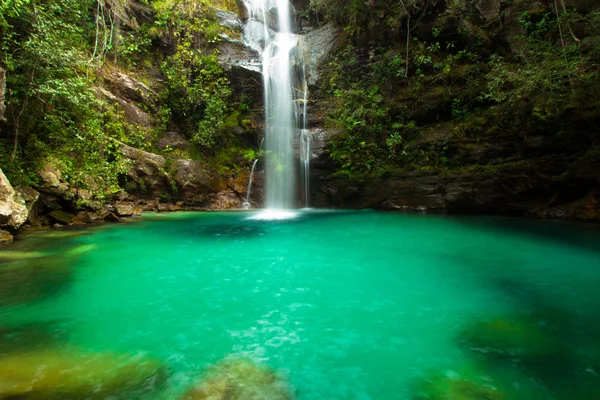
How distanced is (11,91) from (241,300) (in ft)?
28.8

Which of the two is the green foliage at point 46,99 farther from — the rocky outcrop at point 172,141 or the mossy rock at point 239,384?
the mossy rock at point 239,384

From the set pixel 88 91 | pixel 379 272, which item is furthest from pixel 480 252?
pixel 88 91

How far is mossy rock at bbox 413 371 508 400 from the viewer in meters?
2.32

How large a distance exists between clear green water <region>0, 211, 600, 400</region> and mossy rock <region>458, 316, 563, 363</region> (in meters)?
0.02

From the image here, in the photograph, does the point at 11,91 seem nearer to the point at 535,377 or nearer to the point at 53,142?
the point at 53,142

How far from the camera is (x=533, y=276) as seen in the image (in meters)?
5.13

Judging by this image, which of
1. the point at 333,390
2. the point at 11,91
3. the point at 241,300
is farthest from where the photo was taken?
the point at 11,91

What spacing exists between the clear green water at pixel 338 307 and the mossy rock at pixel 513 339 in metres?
0.02

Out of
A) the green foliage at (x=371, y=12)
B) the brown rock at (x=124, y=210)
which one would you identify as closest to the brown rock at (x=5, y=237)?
the brown rock at (x=124, y=210)

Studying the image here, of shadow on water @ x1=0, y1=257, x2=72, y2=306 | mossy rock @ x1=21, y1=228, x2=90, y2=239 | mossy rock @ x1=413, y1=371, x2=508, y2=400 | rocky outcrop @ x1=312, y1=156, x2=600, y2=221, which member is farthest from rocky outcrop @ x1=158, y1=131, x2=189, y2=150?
mossy rock @ x1=413, y1=371, x2=508, y2=400

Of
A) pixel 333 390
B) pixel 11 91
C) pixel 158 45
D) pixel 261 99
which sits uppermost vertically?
pixel 158 45

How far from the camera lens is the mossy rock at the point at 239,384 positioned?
7.64ft

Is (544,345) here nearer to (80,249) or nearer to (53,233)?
(80,249)

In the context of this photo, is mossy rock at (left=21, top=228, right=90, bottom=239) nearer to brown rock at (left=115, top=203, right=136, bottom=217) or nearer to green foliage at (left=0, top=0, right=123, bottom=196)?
green foliage at (left=0, top=0, right=123, bottom=196)
